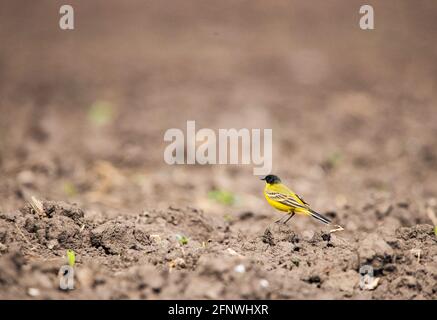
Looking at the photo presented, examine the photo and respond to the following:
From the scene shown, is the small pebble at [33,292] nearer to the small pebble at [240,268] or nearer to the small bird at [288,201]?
the small pebble at [240,268]

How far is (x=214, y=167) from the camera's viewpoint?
1191 centimetres

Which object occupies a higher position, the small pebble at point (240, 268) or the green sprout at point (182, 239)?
the green sprout at point (182, 239)

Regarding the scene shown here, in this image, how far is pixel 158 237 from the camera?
6.58 metres

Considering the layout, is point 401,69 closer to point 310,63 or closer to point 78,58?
point 310,63

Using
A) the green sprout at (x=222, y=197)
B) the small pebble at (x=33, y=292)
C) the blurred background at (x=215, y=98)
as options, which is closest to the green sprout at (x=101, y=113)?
the blurred background at (x=215, y=98)

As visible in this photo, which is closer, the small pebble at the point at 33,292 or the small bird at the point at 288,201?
the small pebble at the point at 33,292

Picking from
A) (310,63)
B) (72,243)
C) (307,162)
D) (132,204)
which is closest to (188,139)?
(307,162)

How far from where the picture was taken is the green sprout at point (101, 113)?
1384 cm

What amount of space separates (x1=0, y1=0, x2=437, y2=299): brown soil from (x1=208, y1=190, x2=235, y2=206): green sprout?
96 millimetres

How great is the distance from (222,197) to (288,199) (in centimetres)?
337

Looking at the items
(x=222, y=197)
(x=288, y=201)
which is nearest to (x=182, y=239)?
(x=288, y=201)

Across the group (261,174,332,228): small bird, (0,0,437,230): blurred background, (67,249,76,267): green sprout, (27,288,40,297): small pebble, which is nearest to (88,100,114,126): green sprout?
(0,0,437,230): blurred background

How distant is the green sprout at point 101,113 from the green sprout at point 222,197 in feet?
14.0
